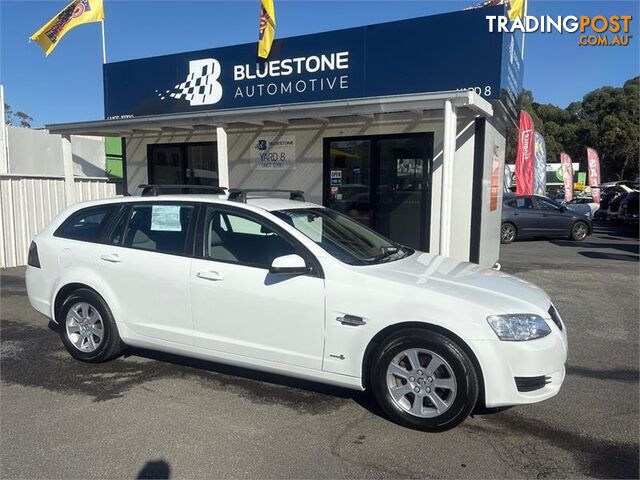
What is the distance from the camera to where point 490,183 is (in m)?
9.13

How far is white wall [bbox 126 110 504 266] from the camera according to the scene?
330 inches

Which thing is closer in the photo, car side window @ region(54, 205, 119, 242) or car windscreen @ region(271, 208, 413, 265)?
car windscreen @ region(271, 208, 413, 265)

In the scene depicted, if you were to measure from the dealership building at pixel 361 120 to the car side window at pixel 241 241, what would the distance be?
3.11 metres

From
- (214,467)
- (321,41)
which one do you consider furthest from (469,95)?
(214,467)

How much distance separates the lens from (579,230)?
16.2 m

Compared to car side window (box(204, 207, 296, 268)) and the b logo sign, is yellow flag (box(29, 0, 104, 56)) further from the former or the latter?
car side window (box(204, 207, 296, 268))

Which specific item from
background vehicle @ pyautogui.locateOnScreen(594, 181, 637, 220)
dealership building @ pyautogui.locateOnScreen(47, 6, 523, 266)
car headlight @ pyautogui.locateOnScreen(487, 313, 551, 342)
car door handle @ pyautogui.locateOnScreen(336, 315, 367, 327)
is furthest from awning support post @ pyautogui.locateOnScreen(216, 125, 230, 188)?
background vehicle @ pyautogui.locateOnScreen(594, 181, 637, 220)

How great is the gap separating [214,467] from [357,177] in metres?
6.99

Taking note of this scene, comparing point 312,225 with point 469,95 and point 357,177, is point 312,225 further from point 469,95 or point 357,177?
point 357,177

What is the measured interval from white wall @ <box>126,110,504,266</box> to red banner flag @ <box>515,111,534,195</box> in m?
5.62

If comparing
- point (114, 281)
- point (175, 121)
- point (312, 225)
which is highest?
point (175, 121)

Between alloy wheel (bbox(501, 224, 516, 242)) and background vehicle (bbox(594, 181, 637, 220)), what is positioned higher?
background vehicle (bbox(594, 181, 637, 220))

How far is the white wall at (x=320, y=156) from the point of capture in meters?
8.38

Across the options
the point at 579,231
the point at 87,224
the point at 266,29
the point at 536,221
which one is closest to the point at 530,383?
the point at 87,224
